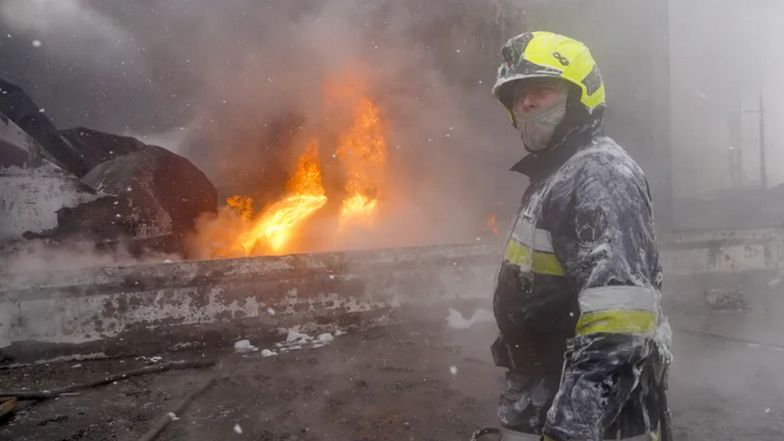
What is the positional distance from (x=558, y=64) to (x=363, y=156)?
871 cm

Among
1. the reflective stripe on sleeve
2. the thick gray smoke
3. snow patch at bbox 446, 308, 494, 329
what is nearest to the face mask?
the reflective stripe on sleeve

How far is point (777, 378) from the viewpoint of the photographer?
14.8 ft

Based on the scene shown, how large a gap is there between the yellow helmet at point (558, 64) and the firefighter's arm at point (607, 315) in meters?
0.36

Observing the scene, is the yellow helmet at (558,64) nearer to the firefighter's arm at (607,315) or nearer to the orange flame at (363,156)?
the firefighter's arm at (607,315)

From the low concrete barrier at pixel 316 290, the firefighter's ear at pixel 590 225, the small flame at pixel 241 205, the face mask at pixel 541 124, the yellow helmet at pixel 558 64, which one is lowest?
the low concrete barrier at pixel 316 290

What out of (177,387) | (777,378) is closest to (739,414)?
(777,378)

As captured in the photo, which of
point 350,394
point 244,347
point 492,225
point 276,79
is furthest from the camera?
point 276,79

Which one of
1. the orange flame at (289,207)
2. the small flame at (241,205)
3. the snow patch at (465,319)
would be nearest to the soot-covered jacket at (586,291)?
the snow patch at (465,319)

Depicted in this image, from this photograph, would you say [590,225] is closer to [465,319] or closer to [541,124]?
[541,124]

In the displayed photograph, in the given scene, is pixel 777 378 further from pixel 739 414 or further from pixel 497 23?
pixel 497 23

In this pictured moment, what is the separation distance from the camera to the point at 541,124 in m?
1.88

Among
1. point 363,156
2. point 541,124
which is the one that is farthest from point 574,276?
point 363,156

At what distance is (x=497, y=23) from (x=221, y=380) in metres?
8.20

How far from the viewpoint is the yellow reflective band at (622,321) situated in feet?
5.01
